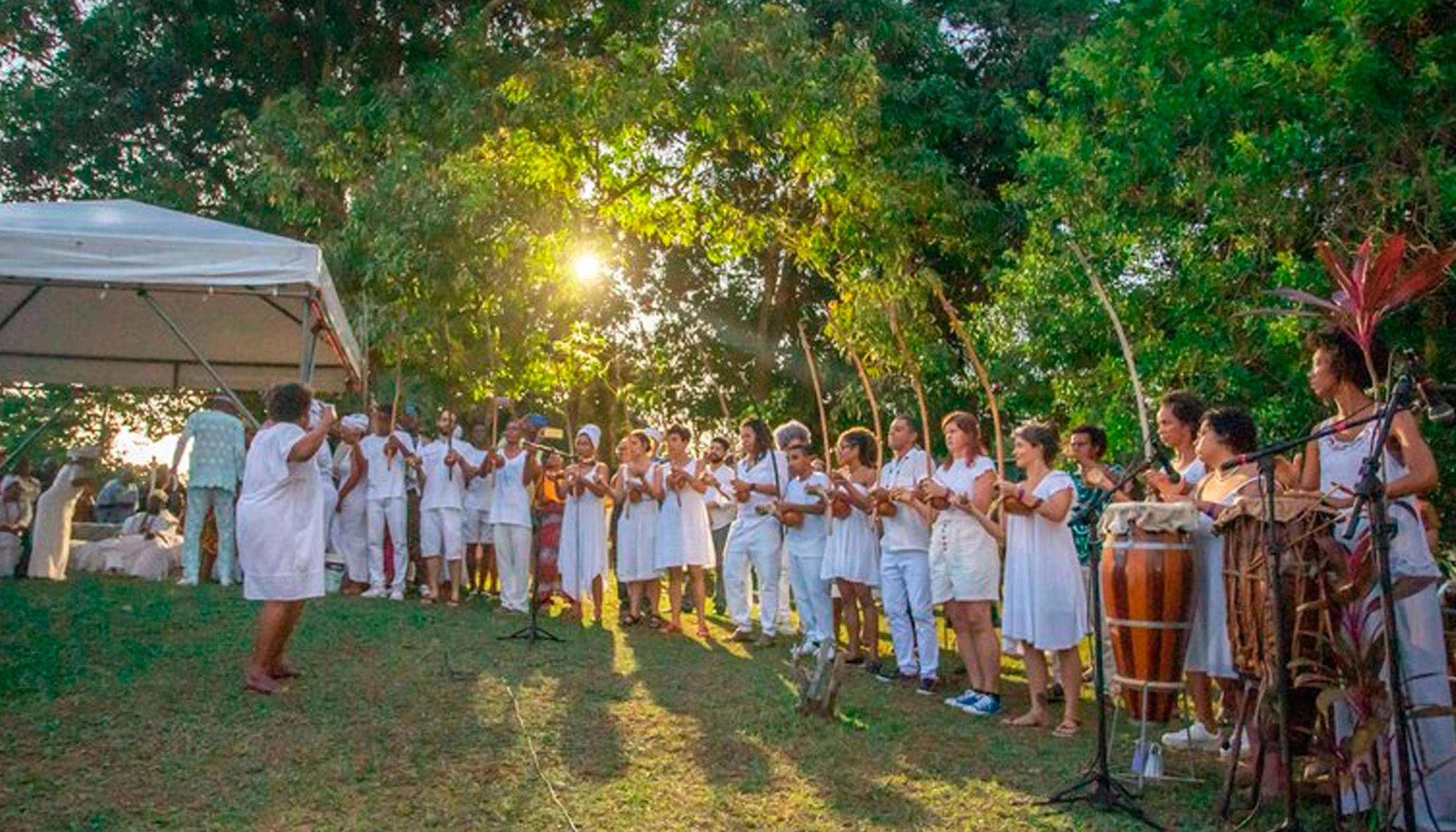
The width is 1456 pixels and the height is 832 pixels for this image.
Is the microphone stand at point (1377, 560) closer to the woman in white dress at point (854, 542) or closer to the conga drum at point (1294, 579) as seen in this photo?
the conga drum at point (1294, 579)

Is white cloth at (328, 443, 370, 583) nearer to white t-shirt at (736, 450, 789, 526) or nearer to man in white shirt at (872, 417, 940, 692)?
white t-shirt at (736, 450, 789, 526)

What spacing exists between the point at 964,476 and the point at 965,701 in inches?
54.2

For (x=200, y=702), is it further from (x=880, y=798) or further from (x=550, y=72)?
(x=550, y=72)

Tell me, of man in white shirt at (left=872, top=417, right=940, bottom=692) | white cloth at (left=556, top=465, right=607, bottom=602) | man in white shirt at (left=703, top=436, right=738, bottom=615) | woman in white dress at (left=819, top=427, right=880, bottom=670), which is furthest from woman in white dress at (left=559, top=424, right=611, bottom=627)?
man in white shirt at (left=872, top=417, right=940, bottom=692)

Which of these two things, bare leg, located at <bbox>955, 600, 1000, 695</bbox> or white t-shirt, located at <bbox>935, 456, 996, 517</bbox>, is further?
white t-shirt, located at <bbox>935, 456, 996, 517</bbox>

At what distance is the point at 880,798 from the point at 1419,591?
2.33m

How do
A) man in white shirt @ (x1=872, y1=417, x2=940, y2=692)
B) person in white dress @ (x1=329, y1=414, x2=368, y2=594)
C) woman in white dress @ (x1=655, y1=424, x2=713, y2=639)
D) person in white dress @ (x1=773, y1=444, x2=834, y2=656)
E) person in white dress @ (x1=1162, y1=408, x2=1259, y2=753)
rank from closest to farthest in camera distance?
person in white dress @ (x1=1162, y1=408, x2=1259, y2=753), man in white shirt @ (x1=872, y1=417, x2=940, y2=692), person in white dress @ (x1=773, y1=444, x2=834, y2=656), woman in white dress @ (x1=655, y1=424, x2=713, y2=639), person in white dress @ (x1=329, y1=414, x2=368, y2=594)

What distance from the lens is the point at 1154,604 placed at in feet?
19.1

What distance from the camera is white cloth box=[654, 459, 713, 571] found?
11523 mm

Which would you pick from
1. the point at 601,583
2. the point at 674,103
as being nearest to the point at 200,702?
the point at 601,583

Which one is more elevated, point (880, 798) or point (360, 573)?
point (360, 573)

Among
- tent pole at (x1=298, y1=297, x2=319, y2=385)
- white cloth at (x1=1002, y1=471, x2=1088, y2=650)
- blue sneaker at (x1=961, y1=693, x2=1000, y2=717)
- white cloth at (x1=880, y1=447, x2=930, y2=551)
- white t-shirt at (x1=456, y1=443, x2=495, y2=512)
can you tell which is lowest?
blue sneaker at (x1=961, y1=693, x2=1000, y2=717)

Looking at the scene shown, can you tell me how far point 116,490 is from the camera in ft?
57.2

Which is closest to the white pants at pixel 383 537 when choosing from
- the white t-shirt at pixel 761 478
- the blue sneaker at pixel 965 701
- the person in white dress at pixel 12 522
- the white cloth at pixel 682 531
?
the white cloth at pixel 682 531
